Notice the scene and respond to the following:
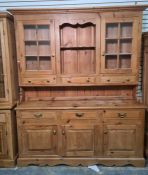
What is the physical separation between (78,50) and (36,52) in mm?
614

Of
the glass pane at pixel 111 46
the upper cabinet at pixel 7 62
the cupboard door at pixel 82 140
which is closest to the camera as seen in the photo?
the upper cabinet at pixel 7 62

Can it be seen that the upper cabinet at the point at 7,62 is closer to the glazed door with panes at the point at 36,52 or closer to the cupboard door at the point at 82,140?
the glazed door with panes at the point at 36,52

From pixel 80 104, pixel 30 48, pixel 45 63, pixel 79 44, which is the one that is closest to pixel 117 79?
pixel 80 104

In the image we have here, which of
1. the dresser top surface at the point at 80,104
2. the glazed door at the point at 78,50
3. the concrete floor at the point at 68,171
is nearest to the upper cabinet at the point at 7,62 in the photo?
the dresser top surface at the point at 80,104

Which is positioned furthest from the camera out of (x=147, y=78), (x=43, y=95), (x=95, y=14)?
(x=43, y=95)

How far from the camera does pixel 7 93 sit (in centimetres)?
257

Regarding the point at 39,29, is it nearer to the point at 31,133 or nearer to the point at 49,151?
the point at 31,133

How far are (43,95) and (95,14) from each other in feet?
4.60

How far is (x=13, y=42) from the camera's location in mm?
2646

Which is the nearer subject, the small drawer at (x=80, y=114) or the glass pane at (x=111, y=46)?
the small drawer at (x=80, y=114)

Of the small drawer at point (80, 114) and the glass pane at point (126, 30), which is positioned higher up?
the glass pane at point (126, 30)

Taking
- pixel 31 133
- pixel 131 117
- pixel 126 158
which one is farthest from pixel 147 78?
pixel 31 133

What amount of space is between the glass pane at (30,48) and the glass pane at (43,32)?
0.40 ft

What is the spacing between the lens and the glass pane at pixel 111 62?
269 centimetres
